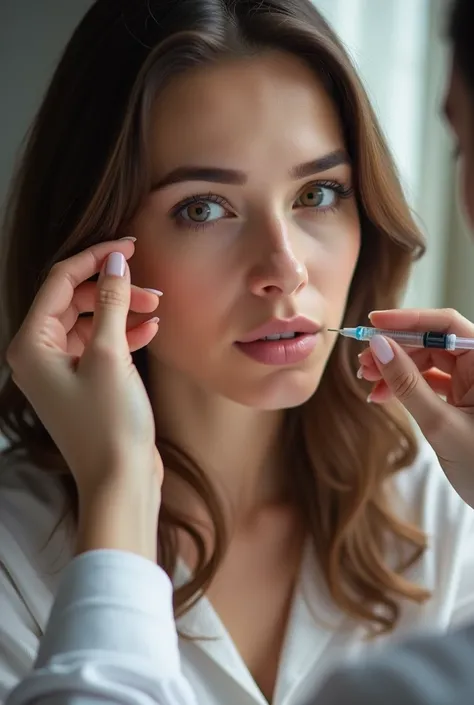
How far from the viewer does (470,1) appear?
1.85 feet

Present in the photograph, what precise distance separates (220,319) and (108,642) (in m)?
0.45

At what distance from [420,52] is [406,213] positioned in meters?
0.48

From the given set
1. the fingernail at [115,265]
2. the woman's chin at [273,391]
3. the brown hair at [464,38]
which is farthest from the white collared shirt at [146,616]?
the brown hair at [464,38]

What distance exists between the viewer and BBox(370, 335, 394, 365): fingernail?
99cm

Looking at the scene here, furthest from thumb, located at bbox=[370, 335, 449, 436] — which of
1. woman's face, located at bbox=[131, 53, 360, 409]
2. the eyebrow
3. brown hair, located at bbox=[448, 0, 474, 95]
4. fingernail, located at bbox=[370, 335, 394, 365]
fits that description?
brown hair, located at bbox=[448, 0, 474, 95]

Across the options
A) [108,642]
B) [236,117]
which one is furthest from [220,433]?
[108,642]

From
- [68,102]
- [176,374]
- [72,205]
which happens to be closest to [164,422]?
[176,374]

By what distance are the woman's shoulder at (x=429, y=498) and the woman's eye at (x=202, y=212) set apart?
1.51ft

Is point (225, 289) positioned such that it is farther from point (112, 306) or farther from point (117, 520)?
point (117, 520)

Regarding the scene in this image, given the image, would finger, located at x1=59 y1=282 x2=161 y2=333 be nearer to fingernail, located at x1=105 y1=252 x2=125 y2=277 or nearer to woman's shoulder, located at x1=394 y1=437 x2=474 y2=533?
fingernail, located at x1=105 y1=252 x2=125 y2=277

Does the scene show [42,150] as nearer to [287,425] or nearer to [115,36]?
[115,36]

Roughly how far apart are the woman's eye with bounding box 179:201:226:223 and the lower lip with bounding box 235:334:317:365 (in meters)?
0.15

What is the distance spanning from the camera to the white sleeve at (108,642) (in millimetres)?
659

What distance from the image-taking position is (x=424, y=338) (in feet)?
3.39
